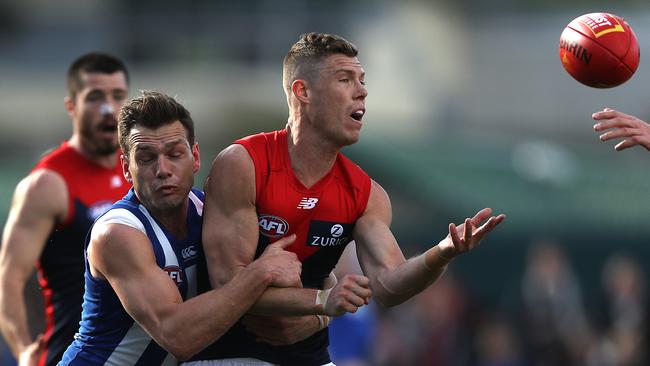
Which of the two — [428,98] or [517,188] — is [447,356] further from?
[428,98]

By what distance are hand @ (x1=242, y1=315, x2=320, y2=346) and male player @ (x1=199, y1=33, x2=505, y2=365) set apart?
60 millimetres

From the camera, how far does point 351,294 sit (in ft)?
20.4

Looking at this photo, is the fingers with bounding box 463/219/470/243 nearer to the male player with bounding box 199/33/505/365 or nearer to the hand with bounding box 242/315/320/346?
the male player with bounding box 199/33/505/365

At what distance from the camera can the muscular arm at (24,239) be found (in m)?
8.13

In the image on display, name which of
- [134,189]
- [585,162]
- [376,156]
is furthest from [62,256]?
[585,162]

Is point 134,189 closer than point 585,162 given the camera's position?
Yes

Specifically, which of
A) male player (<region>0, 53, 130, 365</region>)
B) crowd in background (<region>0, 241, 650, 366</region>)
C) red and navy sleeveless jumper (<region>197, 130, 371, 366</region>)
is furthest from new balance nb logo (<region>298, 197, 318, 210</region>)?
crowd in background (<region>0, 241, 650, 366</region>)

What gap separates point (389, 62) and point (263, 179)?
17.8 meters

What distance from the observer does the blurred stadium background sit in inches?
633

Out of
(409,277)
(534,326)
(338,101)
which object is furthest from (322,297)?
(534,326)

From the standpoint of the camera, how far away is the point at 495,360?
614 inches

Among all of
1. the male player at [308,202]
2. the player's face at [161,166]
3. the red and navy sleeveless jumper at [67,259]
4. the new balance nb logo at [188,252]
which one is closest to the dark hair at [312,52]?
the male player at [308,202]

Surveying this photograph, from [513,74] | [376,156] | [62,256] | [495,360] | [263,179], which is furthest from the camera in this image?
[513,74]

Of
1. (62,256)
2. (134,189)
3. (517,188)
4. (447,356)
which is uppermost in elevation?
(134,189)
